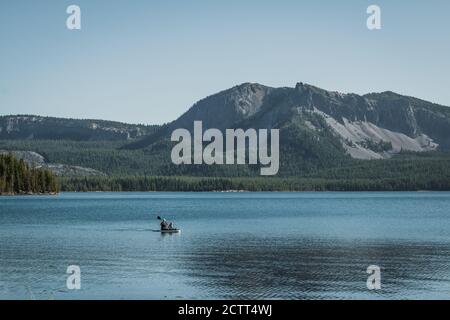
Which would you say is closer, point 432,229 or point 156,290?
point 156,290

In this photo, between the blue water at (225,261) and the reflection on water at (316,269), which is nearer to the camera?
the reflection on water at (316,269)

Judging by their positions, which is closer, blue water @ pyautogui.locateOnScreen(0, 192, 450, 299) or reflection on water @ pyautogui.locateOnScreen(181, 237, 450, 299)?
reflection on water @ pyautogui.locateOnScreen(181, 237, 450, 299)

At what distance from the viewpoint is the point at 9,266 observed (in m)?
63.6

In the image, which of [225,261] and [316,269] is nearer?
[316,269]

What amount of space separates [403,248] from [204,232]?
31.8 m

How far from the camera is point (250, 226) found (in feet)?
382
